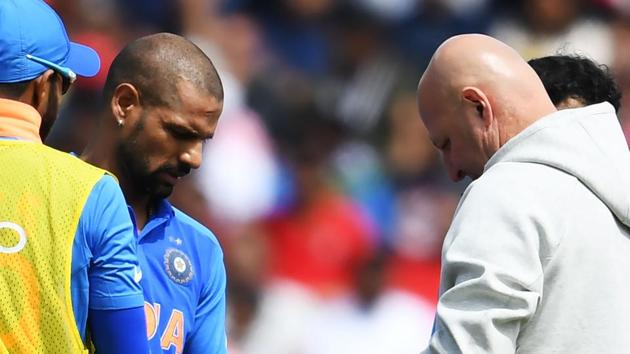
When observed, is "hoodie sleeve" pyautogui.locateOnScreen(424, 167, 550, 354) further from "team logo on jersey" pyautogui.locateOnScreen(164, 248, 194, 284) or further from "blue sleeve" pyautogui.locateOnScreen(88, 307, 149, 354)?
"team logo on jersey" pyautogui.locateOnScreen(164, 248, 194, 284)

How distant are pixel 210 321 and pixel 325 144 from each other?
11.4ft

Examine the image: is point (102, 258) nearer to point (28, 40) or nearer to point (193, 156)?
point (28, 40)

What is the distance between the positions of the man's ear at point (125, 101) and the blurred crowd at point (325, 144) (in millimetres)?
2668

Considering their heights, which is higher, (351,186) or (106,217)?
(106,217)

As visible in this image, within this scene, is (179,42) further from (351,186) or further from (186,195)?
(351,186)

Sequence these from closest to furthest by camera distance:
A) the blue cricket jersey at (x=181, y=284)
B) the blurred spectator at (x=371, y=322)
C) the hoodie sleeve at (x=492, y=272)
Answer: the hoodie sleeve at (x=492, y=272) < the blue cricket jersey at (x=181, y=284) < the blurred spectator at (x=371, y=322)

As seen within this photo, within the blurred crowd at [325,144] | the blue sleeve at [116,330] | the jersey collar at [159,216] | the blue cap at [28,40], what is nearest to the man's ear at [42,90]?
the blue cap at [28,40]

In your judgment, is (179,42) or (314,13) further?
(314,13)

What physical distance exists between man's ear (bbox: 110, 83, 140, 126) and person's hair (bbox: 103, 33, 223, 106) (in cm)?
2

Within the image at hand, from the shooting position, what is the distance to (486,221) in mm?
2693

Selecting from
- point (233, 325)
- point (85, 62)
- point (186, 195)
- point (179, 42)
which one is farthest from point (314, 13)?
point (85, 62)

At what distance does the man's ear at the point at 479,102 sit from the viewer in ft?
9.55

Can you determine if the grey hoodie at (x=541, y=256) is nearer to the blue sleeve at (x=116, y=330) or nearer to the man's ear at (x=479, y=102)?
the man's ear at (x=479, y=102)

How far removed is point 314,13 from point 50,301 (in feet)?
15.8
